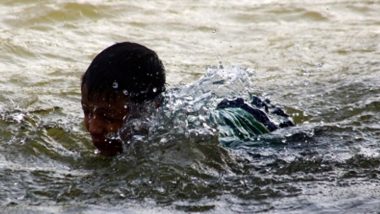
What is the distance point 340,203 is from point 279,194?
31cm

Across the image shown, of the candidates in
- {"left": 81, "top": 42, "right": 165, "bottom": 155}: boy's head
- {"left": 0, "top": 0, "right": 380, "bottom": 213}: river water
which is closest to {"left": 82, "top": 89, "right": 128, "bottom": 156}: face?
A: {"left": 81, "top": 42, "right": 165, "bottom": 155}: boy's head

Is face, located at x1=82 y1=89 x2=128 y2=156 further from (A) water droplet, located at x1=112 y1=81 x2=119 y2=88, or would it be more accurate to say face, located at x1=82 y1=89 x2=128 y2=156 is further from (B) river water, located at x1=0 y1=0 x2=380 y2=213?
(B) river water, located at x1=0 y1=0 x2=380 y2=213

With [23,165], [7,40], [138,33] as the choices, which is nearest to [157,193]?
[23,165]

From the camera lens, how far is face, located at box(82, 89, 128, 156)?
15.0 ft

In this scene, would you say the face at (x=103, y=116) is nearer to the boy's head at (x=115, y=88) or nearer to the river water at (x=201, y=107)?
the boy's head at (x=115, y=88)

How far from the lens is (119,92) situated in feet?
15.3

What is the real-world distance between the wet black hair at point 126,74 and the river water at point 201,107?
7.5 inches

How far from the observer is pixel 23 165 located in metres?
4.77

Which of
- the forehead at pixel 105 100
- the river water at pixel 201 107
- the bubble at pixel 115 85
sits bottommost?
the river water at pixel 201 107

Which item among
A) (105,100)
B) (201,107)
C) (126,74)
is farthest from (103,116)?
(201,107)

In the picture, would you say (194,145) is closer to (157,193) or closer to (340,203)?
(157,193)

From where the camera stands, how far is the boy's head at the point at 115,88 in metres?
4.59

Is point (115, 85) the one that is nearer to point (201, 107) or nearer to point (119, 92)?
point (119, 92)

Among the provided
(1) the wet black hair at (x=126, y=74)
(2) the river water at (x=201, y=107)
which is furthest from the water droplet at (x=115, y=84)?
(2) the river water at (x=201, y=107)
